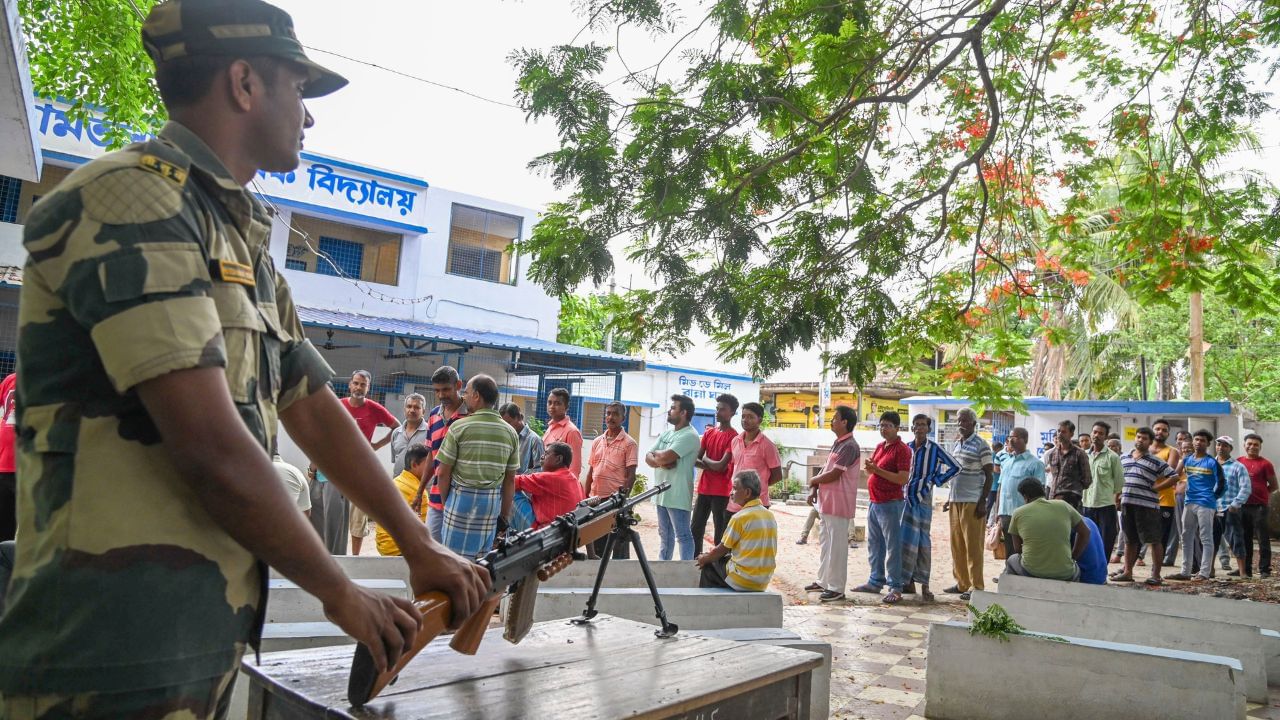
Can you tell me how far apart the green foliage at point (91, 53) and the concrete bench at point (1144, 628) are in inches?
302

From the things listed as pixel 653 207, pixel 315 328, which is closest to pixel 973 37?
pixel 653 207

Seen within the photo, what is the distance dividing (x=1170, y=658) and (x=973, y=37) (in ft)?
12.5

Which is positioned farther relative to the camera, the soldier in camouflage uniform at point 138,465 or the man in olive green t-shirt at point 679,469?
the man in olive green t-shirt at point 679,469

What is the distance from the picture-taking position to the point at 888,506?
8164 millimetres

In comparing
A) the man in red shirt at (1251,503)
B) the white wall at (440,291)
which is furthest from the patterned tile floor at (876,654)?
the white wall at (440,291)

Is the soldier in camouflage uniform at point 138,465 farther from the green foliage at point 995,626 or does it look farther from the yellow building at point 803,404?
the yellow building at point 803,404

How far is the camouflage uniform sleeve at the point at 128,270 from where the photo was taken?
1034mm

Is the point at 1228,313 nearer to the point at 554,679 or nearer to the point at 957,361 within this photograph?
the point at 957,361

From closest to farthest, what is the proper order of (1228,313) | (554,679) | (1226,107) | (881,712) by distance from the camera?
(554,679) < (881,712) < (1226,107) < (1228,313)

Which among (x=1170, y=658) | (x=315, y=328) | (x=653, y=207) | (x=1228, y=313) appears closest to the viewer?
(x=1170, y=658)

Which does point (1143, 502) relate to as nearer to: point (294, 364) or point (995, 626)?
point (995, 626)

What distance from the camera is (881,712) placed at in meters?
4.73

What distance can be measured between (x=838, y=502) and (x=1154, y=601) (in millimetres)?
2732

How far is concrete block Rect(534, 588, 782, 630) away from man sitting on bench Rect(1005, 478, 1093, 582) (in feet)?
7.80
